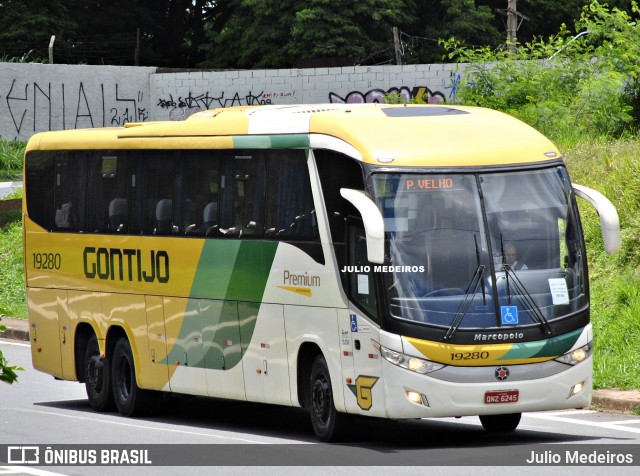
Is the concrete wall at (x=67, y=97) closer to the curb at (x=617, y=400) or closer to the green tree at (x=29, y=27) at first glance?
the green tree at (x=29, y=27)

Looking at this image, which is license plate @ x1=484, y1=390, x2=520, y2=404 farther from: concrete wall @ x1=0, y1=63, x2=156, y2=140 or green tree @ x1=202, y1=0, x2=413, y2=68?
green tree @ x1=202, y1=0, x2=413, y2=68

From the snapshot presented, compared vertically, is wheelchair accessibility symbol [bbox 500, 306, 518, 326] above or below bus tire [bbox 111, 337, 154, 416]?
above

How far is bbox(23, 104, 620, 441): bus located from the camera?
1255 centimetres

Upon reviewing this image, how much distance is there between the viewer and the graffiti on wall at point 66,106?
44375 millimetres

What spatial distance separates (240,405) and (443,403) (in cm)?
619

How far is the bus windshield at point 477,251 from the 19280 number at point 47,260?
6938 millimetres

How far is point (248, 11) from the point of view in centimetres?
5428

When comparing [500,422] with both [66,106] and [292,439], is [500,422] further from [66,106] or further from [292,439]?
[66,106]

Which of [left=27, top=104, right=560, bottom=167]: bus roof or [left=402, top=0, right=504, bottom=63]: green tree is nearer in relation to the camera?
[left=27, top=104, right=560, bottom=167]: bus roof

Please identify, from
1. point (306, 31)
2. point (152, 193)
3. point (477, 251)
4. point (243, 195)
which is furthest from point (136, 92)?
point (477, 251)

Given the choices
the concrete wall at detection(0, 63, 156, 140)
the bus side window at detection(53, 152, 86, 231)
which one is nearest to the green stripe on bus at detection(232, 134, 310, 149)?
the bus side window at detection(53, 152, 86, 231)

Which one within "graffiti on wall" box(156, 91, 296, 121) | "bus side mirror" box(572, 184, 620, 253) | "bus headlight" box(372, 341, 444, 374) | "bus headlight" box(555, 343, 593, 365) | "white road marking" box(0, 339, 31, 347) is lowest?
"white road marking" box(0, 339, 31, 347)

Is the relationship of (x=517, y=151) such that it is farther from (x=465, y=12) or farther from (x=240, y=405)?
(x=465, y=12)

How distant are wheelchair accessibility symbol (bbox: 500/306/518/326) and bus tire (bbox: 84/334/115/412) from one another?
21.6ft
